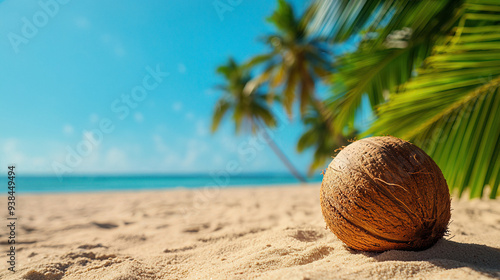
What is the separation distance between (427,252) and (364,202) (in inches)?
20.2

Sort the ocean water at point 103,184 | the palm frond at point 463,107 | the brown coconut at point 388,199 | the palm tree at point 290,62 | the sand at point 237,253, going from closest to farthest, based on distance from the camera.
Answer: the sand at point 237,253 → the brown coconut at point 388,199 → the palm frond at point 463,107 → the palm tree at point 290,62 → the ocean water at point 103,184

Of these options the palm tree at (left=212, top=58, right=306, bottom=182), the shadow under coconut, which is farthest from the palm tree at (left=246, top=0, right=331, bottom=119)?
the shadow under coconut

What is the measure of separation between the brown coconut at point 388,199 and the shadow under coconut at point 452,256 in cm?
5

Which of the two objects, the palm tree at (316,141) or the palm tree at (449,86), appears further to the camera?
the palm tree at (316,141)

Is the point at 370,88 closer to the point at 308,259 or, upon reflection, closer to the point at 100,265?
the point at 308,259

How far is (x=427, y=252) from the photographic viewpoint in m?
1.64

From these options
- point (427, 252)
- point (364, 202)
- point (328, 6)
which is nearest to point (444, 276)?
point (427, 252)

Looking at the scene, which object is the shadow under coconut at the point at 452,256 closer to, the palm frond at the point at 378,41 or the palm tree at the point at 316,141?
the palm frond at the point at 378,41

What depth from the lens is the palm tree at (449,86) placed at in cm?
178

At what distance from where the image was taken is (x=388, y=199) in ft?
5.16

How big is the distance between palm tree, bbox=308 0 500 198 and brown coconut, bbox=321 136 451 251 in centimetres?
44

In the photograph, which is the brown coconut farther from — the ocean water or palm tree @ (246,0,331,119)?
the ocean water

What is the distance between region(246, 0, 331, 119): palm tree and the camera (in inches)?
563

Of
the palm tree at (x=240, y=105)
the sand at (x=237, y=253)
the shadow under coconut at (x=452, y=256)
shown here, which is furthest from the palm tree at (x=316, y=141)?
the shadow under coconut at (x=452, y=256)
